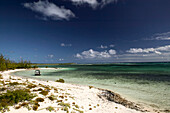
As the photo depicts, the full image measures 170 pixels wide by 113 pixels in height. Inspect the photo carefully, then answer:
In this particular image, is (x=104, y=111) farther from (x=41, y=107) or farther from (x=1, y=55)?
(x=1, y=55)

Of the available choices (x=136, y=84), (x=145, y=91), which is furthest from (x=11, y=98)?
(x=136, y=84)

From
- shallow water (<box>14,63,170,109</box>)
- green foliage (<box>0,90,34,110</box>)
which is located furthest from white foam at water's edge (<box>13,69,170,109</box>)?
green foliage (<box>0,90,34,110</box>)

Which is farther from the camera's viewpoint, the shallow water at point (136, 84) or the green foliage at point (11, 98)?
the shallow water at point (136, 84)

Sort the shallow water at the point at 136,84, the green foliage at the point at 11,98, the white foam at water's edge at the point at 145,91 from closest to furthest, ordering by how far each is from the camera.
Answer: the green foliage at the point at 11,98
the white foam at water's edge at the point at 145,91
the shallow water at the point at 136,84

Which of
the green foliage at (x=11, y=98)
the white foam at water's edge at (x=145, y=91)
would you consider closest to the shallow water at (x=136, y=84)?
the white foam at water's edge at (x=145, y=91)

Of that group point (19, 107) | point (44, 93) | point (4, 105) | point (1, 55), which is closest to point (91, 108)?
point (44, 93)

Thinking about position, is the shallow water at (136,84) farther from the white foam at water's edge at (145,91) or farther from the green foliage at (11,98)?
the green foliage at (11,98)

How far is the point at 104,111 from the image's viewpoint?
440 inches

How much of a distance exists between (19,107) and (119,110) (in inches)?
451

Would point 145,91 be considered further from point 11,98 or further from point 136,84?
point 11,98

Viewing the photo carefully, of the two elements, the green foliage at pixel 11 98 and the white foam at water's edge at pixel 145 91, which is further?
the white foam at water's edge at pixel 145 91

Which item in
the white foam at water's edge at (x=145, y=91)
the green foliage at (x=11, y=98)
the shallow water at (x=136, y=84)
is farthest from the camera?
the shallow water at (x=136, y=84)

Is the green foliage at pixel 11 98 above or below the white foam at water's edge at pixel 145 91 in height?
above

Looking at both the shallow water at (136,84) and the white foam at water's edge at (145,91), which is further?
the shallow water at (136,84)
